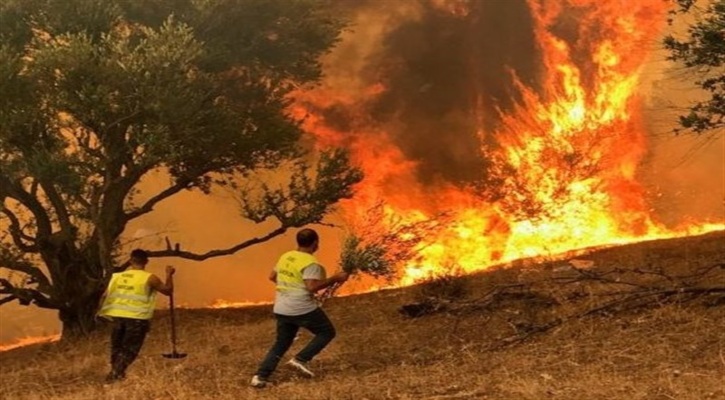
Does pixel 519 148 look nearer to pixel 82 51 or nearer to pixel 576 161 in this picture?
pixel 576 161

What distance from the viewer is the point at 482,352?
10.9 meters

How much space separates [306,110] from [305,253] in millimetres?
18720

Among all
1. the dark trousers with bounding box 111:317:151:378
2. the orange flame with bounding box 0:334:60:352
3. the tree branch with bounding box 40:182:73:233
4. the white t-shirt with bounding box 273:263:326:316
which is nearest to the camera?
the white t-shirt with bounding box 273:263:326:316

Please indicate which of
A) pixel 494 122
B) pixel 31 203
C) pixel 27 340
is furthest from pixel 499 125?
pixel 27 340

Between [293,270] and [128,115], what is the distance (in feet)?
26.1

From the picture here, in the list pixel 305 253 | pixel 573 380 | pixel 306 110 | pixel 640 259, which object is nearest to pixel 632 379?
pixel 573 380

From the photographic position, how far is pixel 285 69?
65.9ft

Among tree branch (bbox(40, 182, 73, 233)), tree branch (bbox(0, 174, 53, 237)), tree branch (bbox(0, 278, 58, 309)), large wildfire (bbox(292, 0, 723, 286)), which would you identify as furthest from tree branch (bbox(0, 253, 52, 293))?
large wildfire (bbox(292, 0, 723, 286))

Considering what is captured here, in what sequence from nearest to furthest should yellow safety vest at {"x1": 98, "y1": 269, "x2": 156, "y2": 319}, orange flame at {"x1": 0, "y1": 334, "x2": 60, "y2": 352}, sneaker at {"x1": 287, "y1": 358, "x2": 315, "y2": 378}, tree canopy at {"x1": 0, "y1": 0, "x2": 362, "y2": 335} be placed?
sneaker at {"x1": 287, "y1": 358, "x2": 315, "y2": 378}
yellow safety vest at {"x1": 98, "y1": 269, "x2": 156, "y2": 319}
tree canopy at {"x1": 0, "y1": 0, "x2": 362, "y2": 335}
orange flame at {"x1": 0, "y1": 334, "x2": 60, "y2": 352}

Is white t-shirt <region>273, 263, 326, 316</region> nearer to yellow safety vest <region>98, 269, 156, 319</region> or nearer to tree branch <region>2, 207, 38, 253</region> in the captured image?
yellow safety vest <region>98, 269, 156, 319</region>

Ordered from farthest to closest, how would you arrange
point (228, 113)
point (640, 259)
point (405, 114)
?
point (405, 114) < point (640, 259) < point (228, 113)

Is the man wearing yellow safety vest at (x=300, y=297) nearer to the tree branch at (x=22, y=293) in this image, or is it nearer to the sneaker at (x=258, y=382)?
the sneaker at (x=258, y=382)

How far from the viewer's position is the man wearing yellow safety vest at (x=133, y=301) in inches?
421

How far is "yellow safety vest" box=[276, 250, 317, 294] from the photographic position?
30.3 ft
